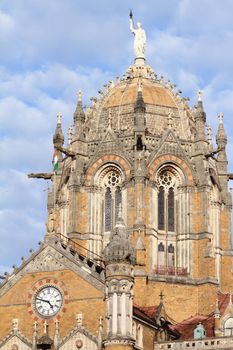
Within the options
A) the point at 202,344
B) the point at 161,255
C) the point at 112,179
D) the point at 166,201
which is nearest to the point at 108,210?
the point at 112,179

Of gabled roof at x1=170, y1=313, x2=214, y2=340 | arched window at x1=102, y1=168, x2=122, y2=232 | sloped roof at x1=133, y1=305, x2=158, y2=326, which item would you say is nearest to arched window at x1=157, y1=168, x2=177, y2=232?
arched window at x1=102, y1=168, x2=122, y2=232

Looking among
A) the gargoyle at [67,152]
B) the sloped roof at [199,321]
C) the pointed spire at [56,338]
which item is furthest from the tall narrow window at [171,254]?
the pointed spire at [56,338]

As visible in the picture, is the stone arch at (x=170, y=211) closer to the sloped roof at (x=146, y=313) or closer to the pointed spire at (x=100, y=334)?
the sloped roof at (x=146, y=313)

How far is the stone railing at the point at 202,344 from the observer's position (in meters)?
70.6

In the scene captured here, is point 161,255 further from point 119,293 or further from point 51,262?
point 119,293

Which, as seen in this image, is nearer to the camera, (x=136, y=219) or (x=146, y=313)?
(x=146, y=313)

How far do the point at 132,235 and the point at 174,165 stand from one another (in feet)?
24.5

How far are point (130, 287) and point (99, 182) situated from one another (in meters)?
16.8

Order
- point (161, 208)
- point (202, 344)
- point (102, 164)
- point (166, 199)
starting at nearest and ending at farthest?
point (202, 344) < point (161, 208) < point (166, 199) < point (102, 164)

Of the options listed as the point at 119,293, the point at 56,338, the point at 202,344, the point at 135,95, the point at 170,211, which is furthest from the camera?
the point at 135,95

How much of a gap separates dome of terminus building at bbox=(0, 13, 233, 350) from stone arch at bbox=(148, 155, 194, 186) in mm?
79

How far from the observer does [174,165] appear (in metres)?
85.0

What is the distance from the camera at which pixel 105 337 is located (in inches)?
2771

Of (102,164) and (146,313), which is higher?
(102,164)
